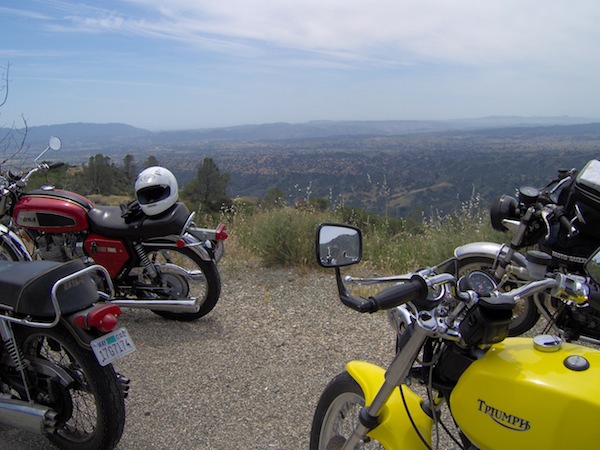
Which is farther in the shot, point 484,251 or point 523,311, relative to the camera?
point 523,311

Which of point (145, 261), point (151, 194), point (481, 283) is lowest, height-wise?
point (145, 261)

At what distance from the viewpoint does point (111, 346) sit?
263 cm

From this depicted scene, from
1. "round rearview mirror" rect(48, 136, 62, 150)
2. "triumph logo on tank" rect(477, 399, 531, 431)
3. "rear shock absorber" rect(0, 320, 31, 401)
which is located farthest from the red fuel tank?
"triumph logo on tank" rect(477, 399, 531, 431)

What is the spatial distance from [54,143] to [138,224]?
56.4 inches

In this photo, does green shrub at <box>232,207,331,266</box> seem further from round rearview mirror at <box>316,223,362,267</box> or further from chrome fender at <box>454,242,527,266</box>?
round rearview mirror at <box>316,223,362,267</box>

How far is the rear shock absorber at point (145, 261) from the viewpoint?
463cm

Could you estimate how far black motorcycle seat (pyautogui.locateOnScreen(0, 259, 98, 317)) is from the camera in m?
2.65

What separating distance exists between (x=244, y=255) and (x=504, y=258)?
373 cm

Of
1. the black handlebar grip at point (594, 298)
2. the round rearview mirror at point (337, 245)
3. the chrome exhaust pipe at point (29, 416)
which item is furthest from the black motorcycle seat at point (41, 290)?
the black handlebar grip at point (594, 298)

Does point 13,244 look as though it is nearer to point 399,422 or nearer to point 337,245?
point 337,245

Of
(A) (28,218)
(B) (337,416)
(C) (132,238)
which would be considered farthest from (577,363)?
(A) (28,218)

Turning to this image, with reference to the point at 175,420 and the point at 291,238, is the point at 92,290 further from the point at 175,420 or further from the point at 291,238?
the point at 291,238

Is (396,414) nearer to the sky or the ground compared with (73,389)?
nearer to the sky

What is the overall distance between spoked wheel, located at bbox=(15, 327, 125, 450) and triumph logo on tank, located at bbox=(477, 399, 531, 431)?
194cm
